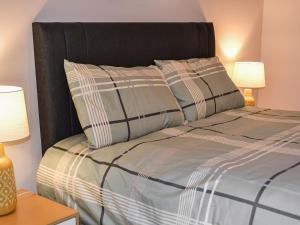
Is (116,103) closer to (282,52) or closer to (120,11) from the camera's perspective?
(120,11)

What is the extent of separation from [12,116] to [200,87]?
122 cm

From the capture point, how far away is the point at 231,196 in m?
1.27

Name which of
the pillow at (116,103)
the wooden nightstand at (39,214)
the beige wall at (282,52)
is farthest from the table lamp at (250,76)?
the wooden nightstand at (39,214)

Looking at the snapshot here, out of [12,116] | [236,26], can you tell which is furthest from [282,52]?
[12,116]

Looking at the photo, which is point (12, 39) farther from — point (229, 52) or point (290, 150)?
point (229, 52)

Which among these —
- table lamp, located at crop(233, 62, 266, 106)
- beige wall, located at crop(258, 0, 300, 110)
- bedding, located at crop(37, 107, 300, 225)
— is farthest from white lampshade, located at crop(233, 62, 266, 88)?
bedding, located at crop(37, 107, 300, 225)

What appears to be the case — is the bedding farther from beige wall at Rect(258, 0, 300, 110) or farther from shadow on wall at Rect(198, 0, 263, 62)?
beige wall at Rect(258, 0, 300, 110)

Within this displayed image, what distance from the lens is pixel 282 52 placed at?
3.82 meters

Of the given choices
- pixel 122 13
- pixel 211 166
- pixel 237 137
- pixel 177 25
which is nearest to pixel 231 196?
pixel 211 166

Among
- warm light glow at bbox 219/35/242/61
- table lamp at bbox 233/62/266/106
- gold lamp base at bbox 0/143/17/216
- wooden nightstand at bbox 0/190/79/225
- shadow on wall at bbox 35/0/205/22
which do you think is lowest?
wooden nightstand at bbox 0/190/79/225

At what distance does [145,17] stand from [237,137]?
1086mm

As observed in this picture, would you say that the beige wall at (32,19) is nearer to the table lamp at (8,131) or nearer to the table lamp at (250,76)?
the table lamp at (8,131)

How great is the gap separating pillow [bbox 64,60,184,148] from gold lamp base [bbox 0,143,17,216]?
1.28ft

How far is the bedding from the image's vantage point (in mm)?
1246
